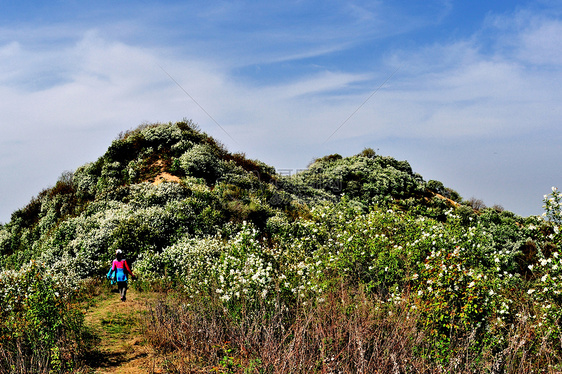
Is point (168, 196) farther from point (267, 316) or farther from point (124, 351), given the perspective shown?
point (267, 316)

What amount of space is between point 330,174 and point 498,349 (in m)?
25.1

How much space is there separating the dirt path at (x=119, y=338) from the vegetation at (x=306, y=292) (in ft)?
1.01

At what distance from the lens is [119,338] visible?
28.7 ft

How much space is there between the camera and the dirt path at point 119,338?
7.16 m

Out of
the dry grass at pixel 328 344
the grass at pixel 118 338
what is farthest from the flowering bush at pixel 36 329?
the dry grass at pixel 328 344

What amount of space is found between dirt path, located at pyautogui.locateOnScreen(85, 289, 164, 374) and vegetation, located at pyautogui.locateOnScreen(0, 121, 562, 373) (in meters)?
0.31

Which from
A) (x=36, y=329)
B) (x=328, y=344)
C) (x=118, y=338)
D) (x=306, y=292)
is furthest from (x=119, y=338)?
(x=328, y=344)

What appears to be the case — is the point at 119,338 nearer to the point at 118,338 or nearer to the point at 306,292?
the point at 118,338

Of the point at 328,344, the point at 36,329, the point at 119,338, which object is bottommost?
the point at 119,338

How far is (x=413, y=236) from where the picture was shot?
371 inches

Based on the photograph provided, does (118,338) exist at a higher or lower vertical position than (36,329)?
lower

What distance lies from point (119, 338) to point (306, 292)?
420 cm

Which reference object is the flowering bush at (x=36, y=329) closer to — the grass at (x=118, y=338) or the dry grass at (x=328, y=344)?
the grass at (x=118, y=338)

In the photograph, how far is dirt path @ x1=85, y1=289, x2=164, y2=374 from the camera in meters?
7.16
